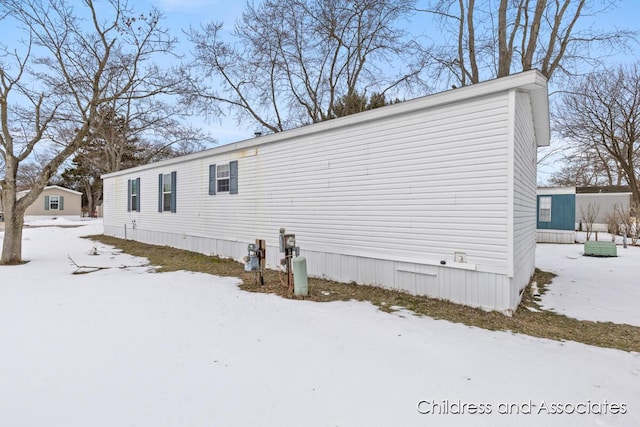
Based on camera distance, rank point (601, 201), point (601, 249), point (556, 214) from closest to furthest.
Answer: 1. point (601, 249)
2. point (556, 214)
3. point (601, 201)

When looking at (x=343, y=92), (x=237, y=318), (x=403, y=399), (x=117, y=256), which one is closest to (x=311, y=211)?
(x=237, y=318)

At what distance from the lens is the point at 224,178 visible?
968 centimetres

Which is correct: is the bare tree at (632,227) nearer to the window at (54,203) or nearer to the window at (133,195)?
the window at (133,195)

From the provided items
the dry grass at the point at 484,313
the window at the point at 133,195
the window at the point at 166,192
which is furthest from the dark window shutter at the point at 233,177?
the window at the point at 133,195

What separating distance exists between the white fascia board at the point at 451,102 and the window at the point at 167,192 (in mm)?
3201

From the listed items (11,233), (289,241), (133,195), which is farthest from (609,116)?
(11,233)

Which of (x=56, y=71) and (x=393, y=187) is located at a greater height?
(x=56, y=71)

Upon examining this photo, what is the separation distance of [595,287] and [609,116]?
17.4 meters

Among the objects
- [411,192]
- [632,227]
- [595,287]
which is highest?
[411,192]

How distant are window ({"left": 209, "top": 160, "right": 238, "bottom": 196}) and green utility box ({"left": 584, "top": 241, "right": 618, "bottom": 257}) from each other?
35.4 ft

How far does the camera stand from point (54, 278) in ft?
21.9

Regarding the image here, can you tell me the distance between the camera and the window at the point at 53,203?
99.3 feet

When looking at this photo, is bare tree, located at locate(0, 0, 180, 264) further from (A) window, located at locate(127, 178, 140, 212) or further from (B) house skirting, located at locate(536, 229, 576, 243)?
(B) house skirting, located at locate(536, 229, 576, 243)

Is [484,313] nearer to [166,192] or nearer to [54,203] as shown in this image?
[166,192]
